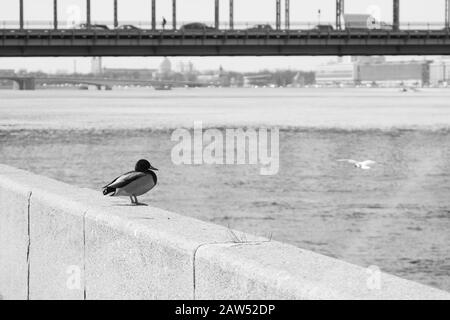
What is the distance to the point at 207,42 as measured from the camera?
9212 cm

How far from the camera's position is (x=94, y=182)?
60594 millimetres

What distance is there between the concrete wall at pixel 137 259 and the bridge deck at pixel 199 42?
270 feet

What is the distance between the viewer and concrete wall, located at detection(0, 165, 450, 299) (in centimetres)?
538

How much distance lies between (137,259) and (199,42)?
86043mm

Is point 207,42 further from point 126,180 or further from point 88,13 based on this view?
point 126,180

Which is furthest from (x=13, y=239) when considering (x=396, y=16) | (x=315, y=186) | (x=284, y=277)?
(x=396, y=16)

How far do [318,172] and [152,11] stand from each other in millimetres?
48677

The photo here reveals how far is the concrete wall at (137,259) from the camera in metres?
5.38

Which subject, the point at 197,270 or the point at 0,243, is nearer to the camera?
the point at 197,270

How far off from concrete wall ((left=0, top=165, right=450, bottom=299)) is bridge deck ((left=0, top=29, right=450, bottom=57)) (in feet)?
270

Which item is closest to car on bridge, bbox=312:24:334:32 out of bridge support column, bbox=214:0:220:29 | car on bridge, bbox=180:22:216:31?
bridge support column, bbox=214:0:220:29

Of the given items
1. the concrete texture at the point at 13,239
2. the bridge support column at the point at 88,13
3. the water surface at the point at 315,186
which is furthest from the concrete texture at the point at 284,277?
the bridge support column at the point at 88,13

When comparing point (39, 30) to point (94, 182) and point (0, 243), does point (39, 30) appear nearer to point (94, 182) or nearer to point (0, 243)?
point (94, 182)
